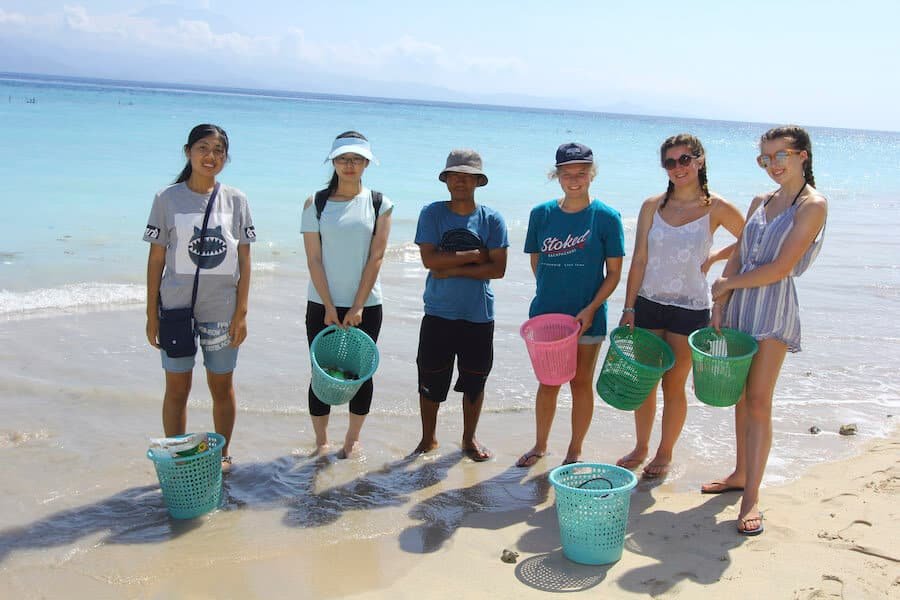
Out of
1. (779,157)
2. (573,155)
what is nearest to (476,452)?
(573,155)

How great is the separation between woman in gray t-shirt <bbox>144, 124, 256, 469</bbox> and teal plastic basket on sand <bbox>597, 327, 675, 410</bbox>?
6.96 ft

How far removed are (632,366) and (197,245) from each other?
2.51 meters

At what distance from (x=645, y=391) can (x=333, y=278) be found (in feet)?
6.46

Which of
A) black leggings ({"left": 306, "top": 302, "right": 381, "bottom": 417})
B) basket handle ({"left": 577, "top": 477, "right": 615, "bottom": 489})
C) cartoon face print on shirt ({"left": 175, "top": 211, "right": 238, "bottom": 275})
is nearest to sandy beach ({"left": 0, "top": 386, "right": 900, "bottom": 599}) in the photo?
basket handle ({"left": 577, "top": 477, "right": 615, "bottom": 489})

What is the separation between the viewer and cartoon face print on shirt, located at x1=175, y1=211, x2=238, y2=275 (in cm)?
452

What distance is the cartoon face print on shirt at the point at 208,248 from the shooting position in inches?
178

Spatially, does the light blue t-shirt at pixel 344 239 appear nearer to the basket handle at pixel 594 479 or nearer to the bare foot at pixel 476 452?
the bare foot at pixel 476 452

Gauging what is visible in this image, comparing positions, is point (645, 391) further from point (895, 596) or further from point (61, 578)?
point (61, 578)

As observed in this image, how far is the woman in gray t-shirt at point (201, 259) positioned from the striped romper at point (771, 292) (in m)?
2.74

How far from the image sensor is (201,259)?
456 centimetres

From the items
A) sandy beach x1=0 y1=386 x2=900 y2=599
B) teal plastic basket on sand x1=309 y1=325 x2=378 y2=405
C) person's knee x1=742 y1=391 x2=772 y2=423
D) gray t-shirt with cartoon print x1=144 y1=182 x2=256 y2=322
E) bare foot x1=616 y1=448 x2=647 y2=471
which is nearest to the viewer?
sandy beach x1=0 y1=386 x2=900 y2=599

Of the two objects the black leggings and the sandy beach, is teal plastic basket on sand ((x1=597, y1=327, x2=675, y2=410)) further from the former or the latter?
the black leggings

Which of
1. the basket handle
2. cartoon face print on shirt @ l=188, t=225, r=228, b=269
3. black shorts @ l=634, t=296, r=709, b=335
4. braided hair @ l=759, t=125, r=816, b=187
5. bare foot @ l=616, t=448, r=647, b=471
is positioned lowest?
bare foot @ l=616, t=448, r=647, b=471

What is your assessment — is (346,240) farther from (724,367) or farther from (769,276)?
(769,276)
